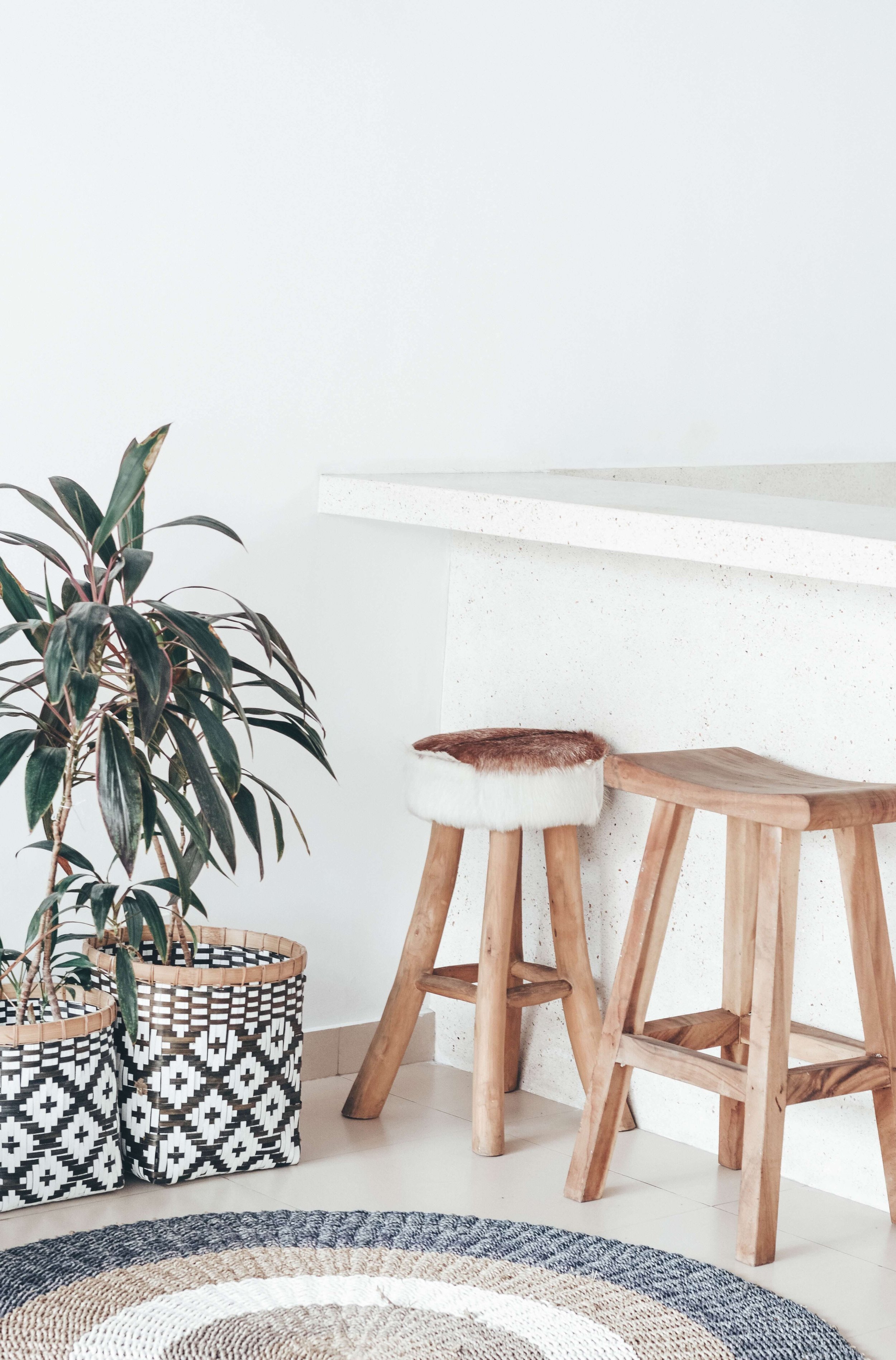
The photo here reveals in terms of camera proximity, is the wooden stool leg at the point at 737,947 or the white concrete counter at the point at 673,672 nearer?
the white concrete counter at the point at 673,672

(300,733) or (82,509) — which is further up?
(82,509)

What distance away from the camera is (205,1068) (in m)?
2.38

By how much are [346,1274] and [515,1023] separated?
3.06ft

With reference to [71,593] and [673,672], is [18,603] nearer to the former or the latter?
[71,593]

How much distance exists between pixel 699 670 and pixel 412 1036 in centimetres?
95

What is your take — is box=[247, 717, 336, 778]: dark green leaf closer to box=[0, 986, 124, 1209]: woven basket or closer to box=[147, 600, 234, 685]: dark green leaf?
box=[147, 600, 234, 685]: dark green leaf

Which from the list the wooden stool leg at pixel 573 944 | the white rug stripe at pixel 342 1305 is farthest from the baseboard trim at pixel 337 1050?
the white rug stripe at pixel 342 1305

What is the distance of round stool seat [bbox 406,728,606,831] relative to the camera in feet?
8.51

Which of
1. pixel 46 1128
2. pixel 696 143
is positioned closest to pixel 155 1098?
pixel 46 1128

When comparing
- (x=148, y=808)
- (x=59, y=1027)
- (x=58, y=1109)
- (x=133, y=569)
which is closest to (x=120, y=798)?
(x=148, y=808)

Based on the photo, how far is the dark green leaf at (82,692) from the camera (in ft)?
6.42

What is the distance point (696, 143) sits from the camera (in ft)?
11.5

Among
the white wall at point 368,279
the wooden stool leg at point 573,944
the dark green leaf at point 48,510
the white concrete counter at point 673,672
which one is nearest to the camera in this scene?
the dark green leaf at point 48,510

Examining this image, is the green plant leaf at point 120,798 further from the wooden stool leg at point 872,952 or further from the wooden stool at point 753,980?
the wooden stool leg at point 872,952
